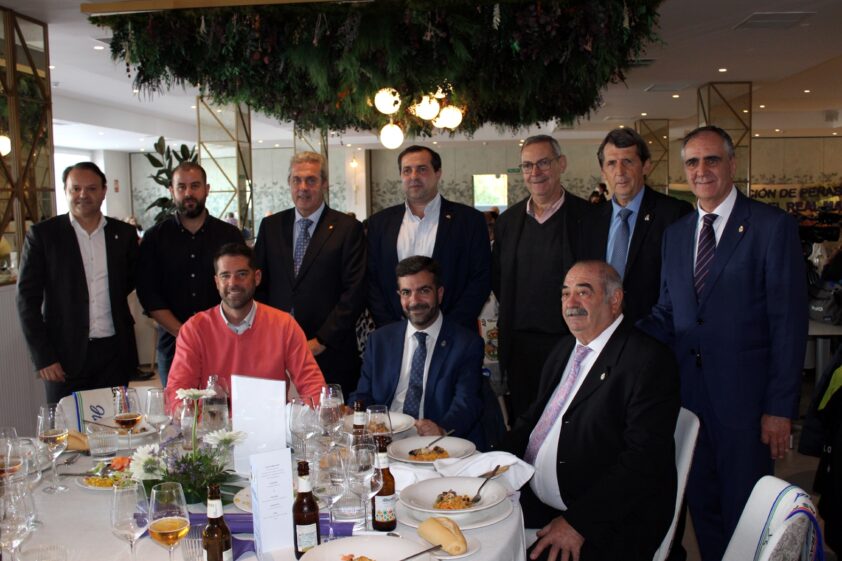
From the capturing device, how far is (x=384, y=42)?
550 cm

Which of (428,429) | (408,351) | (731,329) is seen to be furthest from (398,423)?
(731,329)

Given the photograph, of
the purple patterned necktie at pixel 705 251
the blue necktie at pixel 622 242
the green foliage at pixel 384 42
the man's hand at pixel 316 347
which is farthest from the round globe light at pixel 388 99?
the purple patterned necktie at pixel 705 251

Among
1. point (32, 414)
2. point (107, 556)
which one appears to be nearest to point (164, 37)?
point (32, 414)

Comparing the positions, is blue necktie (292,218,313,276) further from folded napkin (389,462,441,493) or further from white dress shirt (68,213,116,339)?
folded napkin (389,462,441,493)

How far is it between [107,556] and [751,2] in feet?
22.8

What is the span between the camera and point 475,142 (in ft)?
73.5

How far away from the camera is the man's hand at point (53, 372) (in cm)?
426

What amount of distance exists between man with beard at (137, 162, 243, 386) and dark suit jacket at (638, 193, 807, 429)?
276 cm

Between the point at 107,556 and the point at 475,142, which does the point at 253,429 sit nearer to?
the point at 107,556

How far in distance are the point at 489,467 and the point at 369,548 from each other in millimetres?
671

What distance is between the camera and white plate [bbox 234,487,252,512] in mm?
2021

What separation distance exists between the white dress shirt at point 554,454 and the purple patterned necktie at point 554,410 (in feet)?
0.05

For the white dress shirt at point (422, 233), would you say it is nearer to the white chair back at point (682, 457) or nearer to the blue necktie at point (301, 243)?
the blue necktie at point (301, 243)

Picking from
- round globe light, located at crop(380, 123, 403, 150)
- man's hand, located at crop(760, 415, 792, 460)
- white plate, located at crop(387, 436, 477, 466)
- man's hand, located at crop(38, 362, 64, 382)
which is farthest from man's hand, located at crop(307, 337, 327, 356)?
round globe light, located at crop(380, 123, 403, 150)
